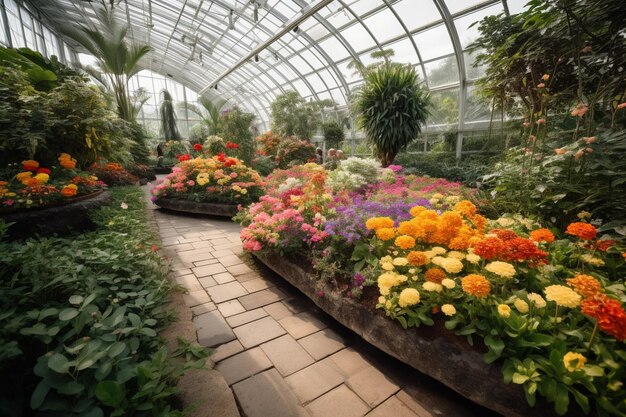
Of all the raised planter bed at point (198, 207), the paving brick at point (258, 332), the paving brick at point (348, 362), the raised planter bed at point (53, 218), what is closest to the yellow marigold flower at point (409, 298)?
the paving brick at point (348, 362)

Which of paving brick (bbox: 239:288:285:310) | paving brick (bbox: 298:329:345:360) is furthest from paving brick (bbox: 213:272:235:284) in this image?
paving brick (bbox: 298:329:345:360)

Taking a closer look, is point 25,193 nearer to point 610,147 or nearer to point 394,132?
point 610,147

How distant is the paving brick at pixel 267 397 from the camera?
127cm

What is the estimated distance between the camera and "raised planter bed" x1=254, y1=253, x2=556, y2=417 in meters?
1.10

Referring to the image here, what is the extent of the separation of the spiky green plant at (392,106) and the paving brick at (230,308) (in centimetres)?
450

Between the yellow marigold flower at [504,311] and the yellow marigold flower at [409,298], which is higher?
the yellow marigold flower at [504,311]

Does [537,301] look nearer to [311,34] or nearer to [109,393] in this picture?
[109,393]

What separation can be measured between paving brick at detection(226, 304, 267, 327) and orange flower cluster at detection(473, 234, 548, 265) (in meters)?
1.61

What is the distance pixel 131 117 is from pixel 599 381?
10.4 meters

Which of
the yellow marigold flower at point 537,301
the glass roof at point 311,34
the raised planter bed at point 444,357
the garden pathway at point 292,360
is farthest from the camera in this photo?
the glass roof at point 311,34

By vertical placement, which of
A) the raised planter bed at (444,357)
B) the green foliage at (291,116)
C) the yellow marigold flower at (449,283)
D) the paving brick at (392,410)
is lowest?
the paving brick at (392,410)

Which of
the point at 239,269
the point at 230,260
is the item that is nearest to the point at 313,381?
the point at 239,269

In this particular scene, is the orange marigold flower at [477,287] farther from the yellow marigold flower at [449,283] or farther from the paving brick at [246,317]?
the paving brick at [246,317]

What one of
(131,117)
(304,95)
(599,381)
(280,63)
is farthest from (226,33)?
(599,381)
